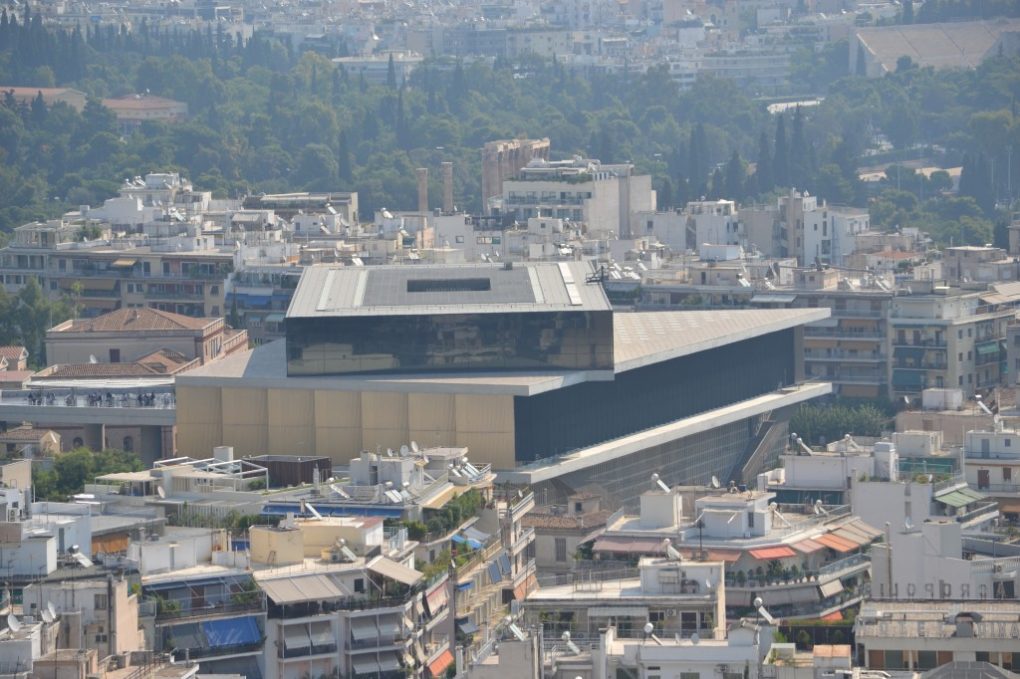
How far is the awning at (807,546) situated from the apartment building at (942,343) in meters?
40.2

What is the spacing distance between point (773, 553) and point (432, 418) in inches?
712

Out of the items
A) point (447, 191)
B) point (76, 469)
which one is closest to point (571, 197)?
point (447, 191)

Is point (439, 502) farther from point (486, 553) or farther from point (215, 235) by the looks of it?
point (215, 235)

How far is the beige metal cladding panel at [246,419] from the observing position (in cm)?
7625

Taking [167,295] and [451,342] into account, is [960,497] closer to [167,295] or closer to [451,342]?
[451,342]

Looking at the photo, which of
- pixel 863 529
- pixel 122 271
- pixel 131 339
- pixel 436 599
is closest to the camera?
pixel 436 599

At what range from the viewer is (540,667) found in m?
49.1

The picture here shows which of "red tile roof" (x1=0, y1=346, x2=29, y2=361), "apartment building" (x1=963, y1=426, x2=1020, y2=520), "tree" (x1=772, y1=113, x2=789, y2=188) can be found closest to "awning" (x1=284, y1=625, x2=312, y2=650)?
"apartment building" (x1=963, y1=426, x2=1020, y2=520)

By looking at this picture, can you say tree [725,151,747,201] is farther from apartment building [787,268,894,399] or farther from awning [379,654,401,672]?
awning [379,654,401,672]

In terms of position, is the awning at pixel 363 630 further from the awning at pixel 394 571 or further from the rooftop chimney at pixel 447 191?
the rooftop chimney at pixel 447 191

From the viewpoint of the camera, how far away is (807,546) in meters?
59.1

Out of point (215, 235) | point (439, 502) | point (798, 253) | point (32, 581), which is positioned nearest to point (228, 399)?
point (439, 502)

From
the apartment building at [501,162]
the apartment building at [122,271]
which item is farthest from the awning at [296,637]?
the apartment building at [501,162]

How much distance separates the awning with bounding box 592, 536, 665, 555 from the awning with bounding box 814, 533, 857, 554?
2690 millimetres
